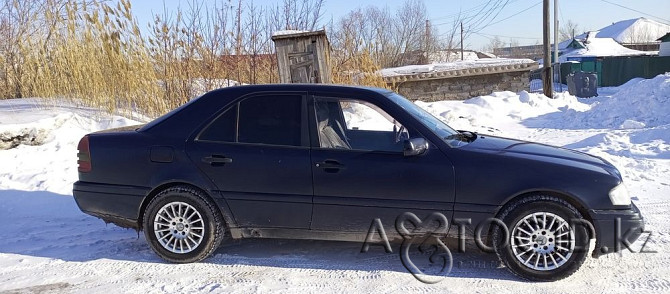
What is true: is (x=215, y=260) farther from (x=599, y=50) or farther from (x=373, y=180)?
(x=599, y=50)

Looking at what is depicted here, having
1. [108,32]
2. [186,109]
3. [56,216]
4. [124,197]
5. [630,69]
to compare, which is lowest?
[630,69]

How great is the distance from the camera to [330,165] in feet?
14.2

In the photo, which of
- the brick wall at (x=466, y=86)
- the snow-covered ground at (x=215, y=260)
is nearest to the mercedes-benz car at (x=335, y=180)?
the snow-covered ground at (x=215, y=260)

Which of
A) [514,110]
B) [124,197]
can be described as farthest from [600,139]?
[124,197]

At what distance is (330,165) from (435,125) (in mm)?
1032

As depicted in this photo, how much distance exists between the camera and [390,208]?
14.0 feet

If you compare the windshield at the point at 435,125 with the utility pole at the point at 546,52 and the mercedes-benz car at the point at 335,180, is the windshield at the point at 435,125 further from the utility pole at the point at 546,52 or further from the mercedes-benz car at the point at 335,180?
the utility pole at the point at 546,52

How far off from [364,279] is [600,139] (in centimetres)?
770

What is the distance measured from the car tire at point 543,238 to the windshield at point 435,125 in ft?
Answer: 2.32

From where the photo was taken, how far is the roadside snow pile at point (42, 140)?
7.17m

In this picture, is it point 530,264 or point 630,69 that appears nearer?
point 530,264

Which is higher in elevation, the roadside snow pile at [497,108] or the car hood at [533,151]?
the car hood at [533,151]

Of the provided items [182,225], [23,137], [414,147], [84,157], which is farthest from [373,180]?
[23,137]

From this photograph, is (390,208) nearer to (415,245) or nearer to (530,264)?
(415,245)
